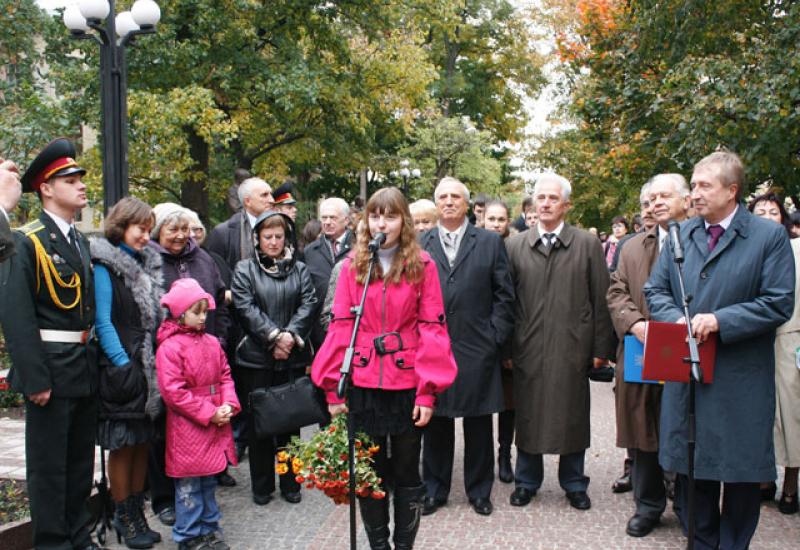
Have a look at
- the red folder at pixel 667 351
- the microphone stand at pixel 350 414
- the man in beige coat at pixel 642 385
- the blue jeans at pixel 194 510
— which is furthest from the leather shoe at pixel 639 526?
the blue jeans at pixel 194 510

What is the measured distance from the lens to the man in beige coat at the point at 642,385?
512cm

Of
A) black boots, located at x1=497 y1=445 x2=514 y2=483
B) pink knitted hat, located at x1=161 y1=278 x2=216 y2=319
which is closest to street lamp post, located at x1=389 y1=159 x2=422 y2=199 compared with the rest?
black boots, located at x1=497 y1=445 x2=514 y2=483

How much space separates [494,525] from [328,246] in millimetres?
3040

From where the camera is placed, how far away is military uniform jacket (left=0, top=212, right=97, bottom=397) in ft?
13.9

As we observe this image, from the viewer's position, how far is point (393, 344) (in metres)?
4.11

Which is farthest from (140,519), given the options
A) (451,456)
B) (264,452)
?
(451,456)

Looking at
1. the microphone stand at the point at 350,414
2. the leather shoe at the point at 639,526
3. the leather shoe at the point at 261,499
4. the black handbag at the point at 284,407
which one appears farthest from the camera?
the leather shoe at the point at 261,499

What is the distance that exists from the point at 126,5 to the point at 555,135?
18.7 m

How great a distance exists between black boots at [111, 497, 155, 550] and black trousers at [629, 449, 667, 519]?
3.25m

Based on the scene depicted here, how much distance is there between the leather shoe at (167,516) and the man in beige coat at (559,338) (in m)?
2.46

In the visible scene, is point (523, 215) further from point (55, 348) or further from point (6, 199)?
point (6, 199)

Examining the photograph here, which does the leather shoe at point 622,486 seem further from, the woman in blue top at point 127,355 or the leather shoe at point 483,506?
the woman in blue top at point 127,355

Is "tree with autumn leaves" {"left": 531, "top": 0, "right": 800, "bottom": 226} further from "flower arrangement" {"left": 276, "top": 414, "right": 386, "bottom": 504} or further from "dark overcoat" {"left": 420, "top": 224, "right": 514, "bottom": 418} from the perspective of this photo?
"flower arrangement" {"left": 276, "top": 414, "right": 386, "bottom": 504}

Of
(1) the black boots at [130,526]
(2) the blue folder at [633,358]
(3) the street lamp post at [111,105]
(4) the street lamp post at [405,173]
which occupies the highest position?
(4) the street lamp post at [405,173]
